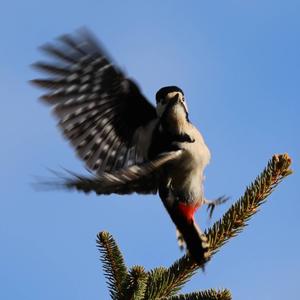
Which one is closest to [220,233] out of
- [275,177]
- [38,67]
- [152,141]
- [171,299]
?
[275,177]

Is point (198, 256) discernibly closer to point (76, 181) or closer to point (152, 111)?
point (76, 181)

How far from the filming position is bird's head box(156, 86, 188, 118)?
12.6 feet

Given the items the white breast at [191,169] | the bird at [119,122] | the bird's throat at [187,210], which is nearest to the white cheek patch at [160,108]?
the bird at [119,122]

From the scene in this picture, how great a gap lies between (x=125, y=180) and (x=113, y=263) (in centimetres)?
38

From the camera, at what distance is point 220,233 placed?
10.4 feet

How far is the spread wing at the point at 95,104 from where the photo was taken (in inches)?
163

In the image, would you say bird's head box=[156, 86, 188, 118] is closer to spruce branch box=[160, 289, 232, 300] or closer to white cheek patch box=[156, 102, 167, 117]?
white cheek patch box=[156, 102, 167, 117]

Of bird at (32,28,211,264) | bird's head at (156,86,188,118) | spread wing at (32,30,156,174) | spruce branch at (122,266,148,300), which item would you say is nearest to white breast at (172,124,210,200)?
bird at (32,28,211,264)

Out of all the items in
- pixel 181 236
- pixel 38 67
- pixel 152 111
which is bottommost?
pixel 181 236

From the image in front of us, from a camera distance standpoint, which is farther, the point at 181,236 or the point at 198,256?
the point at 181,236

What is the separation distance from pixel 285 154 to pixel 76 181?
1161mm

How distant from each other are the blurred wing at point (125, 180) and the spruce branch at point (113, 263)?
222 millimetres

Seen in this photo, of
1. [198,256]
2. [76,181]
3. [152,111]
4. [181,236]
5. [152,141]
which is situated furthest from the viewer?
[152,111]

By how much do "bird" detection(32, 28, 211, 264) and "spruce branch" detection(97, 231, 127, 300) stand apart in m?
0.68
